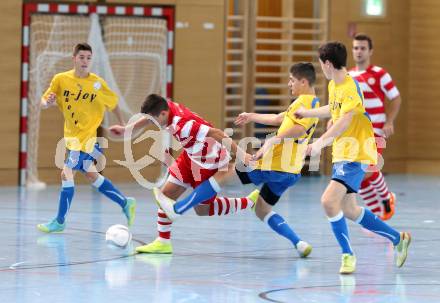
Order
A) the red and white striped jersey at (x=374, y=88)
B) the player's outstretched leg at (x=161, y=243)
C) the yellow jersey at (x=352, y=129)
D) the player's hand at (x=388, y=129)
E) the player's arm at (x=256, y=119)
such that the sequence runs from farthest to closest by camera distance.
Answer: the red and white striped jersey at (x=374, y=88), the player's hand at (x=388, y=129), the player's outstretched leg at (x=161, y=243), the player's arm at (x=256, y=119), the yellow jersey at (x=352, y=129)

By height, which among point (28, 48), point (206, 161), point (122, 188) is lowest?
point (122, 188)

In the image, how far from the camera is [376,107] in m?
10.9

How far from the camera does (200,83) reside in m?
16.4

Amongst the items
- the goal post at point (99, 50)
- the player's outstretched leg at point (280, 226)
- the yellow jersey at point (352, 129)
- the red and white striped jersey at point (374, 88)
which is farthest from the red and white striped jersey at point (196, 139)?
the goal post at point (99, 50)

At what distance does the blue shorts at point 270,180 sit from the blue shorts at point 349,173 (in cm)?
83

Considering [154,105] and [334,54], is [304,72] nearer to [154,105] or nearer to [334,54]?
[334,54]

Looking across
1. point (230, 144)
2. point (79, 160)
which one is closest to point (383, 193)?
point (230, 144)

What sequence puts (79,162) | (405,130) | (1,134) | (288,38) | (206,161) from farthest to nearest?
1. (405,130)
2. (288,38)
3. (1,134)
4. (79,162)
5. (206,161)

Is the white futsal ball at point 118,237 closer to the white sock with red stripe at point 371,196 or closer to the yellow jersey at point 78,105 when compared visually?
the yellow jersey at point 78,105

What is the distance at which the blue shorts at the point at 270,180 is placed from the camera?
8.40 metres

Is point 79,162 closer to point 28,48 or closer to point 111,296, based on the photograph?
point 111,296

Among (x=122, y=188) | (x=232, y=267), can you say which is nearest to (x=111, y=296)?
(x=232, y=267)

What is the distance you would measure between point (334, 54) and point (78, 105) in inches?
133

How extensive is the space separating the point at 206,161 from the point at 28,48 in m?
7.14
